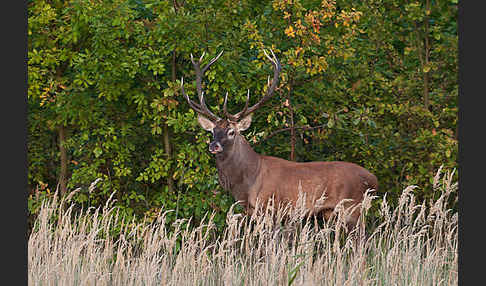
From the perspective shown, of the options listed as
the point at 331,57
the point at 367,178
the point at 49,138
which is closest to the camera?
the point at 367,178

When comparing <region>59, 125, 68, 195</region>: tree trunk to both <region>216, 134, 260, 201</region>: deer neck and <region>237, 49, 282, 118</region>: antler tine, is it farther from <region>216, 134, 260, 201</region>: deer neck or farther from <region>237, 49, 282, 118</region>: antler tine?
<region>237, 49, 282, 118</region>: antler tine

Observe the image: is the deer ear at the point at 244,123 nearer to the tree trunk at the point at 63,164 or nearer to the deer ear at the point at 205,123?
the deer ear at the point at 205,123

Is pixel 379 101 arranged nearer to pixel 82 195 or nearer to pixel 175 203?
pixel 175 203

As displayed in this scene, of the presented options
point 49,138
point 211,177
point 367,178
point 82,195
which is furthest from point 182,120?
point 49,138

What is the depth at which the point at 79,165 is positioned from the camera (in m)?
8.76

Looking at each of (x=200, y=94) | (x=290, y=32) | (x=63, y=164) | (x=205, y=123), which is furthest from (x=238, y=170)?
(x=63, y=164)

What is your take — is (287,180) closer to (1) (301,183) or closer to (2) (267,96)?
(1) (301,183)

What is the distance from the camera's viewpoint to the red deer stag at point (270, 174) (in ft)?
25.0

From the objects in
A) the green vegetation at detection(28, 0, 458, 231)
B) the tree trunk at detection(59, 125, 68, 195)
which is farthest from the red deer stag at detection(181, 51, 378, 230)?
the tree trunk at detection(59, 125, 68, 195)

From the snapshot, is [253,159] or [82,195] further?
[82,195]

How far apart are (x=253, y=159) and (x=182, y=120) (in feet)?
3.10

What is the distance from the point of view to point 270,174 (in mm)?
7715

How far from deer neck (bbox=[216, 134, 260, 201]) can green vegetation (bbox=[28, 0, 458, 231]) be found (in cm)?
34

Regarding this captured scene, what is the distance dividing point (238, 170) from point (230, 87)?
1033mm
